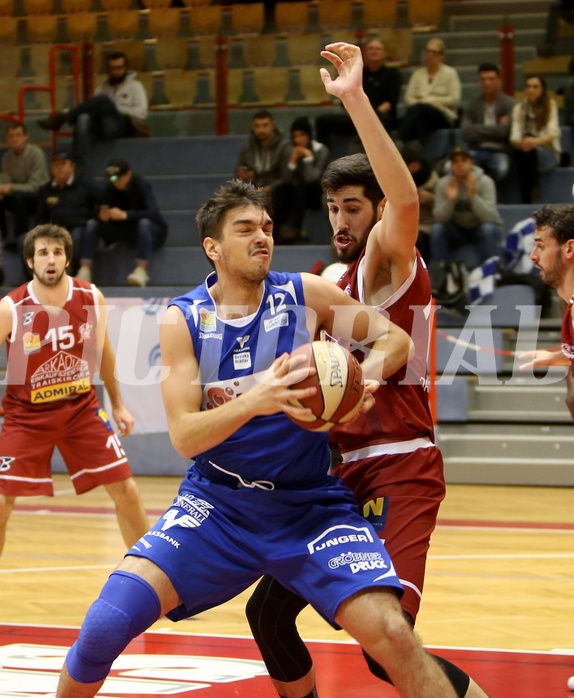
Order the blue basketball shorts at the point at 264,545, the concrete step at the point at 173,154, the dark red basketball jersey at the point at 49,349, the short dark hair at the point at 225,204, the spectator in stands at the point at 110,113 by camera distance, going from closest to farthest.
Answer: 1. the blue basketball shorts at the point at 264,545
2. the short dark hair at the point at 225,204
3. the dark red basketball jersey at the point at 49,349
4. the spectator in stands at the point at 110,113
5. the concrete step at the point at 173,154

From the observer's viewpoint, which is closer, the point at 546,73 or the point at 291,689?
the point at 291,689

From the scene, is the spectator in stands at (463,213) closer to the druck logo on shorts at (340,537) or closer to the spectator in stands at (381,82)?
the spectator in stands at (381,82)

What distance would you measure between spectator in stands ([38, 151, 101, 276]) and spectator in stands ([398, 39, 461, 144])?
11.1 ft

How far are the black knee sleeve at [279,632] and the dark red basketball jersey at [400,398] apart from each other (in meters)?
0.55

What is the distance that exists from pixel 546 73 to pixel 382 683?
36.5ft

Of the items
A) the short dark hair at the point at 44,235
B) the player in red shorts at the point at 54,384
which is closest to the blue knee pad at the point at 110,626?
the player in red shorts at the point at 54,384

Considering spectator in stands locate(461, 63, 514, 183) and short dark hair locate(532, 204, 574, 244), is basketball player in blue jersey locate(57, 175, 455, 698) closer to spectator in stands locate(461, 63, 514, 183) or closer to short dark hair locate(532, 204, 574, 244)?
short dark hair locate(532, 204, 574, 244)

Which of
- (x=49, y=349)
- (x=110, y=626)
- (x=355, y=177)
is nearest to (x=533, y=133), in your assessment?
(x=49, y=349)

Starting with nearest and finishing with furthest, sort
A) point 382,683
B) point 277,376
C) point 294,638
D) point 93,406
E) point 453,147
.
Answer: point 277,376 → point 294,638 → point 382,683 → point 93,406 → point 453,147

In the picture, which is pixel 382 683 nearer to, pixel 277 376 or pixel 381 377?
pixel 381 377

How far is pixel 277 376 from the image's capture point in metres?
3.33

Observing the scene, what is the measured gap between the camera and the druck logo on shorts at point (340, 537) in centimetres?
354

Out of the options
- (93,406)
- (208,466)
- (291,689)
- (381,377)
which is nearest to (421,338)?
(381,377)

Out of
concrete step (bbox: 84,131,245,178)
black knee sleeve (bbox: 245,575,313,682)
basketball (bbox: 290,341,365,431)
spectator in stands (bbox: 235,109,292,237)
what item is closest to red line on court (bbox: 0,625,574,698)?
black knee sleeve (bbox: 245,575,313,682)
